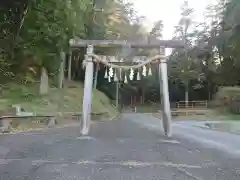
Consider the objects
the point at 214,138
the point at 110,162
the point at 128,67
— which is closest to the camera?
the point at 110,162

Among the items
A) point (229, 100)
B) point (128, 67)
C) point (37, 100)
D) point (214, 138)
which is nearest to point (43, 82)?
point (37, 100)

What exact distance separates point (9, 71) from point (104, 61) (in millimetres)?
10736

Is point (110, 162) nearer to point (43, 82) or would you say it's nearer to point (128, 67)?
point (128, 67)

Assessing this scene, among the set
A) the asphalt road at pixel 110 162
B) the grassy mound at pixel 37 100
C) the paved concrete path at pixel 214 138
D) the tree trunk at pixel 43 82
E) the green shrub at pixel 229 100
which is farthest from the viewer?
the green shrub at pixel 229 100

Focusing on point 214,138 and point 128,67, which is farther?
point 214,138

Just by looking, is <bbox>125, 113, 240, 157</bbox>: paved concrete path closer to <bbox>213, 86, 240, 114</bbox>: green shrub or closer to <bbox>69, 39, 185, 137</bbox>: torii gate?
<bbox>69, 39, 185, 137</bbox>: torii gate

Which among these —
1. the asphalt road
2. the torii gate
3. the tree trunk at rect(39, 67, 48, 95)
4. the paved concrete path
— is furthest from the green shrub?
the asphalt road

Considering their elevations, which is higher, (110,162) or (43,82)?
(43,82)

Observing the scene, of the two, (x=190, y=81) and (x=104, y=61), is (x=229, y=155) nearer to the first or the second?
(x=104, y=61)

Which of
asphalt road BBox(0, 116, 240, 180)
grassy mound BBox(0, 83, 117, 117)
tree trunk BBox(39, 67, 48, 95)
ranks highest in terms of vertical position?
tree trunk BBox(39, 67, 48, 95)

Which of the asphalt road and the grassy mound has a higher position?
the grassy mound

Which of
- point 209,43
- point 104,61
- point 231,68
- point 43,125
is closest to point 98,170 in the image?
point 104,61

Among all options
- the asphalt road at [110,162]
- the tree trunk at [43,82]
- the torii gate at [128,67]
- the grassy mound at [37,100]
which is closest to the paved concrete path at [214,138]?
the asphalt road at [110,162]

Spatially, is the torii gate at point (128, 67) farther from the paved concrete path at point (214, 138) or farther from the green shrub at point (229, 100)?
the green shrub at point (229, 100)
